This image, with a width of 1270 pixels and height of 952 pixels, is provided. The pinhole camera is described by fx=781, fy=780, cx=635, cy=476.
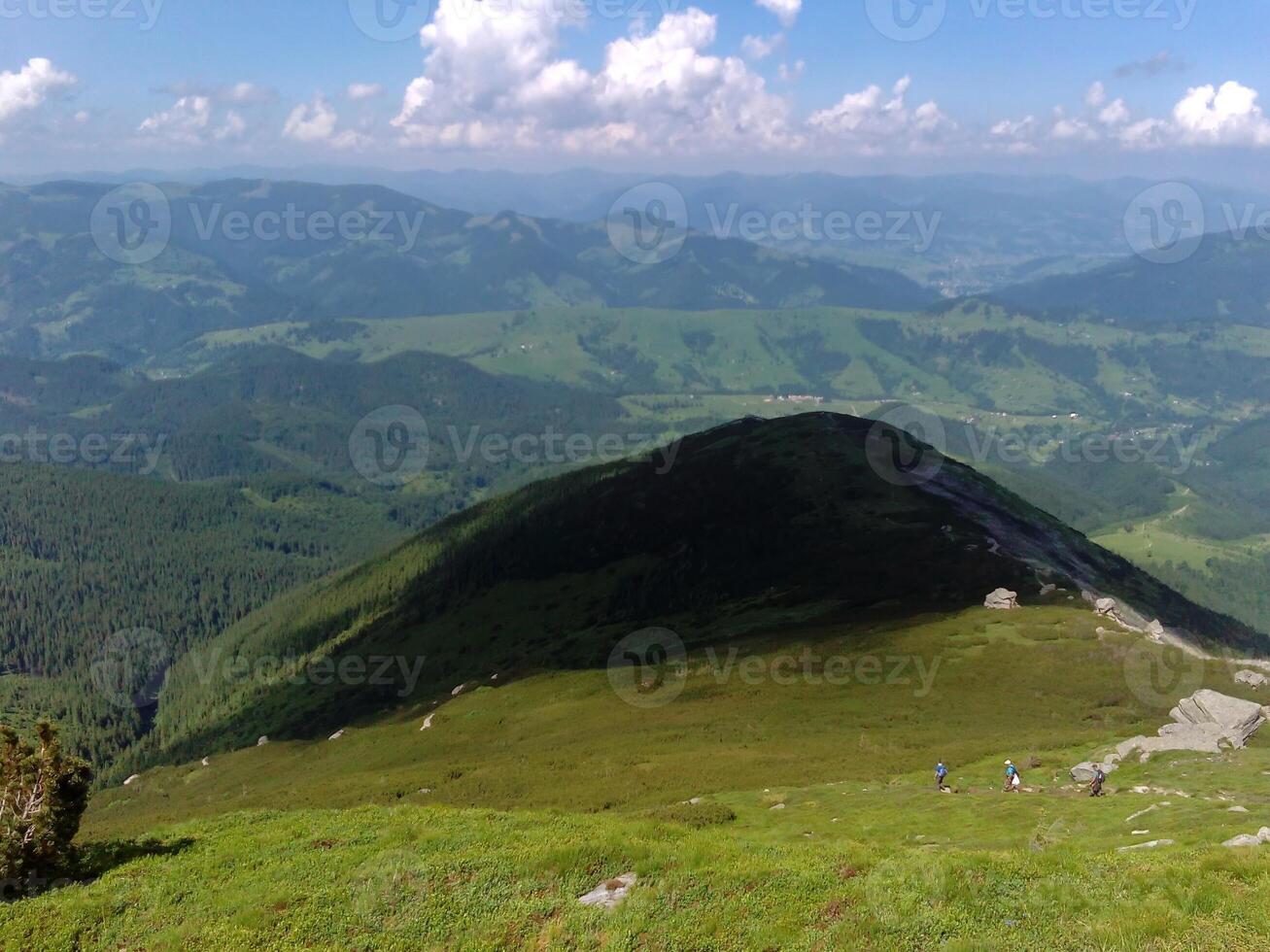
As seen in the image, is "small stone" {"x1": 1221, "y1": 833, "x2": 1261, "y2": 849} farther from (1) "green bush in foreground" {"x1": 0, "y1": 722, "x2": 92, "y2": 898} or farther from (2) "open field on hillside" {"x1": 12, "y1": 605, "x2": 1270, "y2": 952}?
(1) "green bush in foreground" {"x1": 0, "y1": 722, "x2": 92, "y2": 898}

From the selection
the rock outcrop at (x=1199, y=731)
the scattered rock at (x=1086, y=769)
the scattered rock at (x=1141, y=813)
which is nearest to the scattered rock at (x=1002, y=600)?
the rock outcrop at (x=1199, y=731)

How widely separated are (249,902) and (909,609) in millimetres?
99693

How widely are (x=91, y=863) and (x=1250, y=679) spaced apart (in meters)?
97.3

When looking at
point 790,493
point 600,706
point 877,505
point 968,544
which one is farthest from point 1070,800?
point 790,493

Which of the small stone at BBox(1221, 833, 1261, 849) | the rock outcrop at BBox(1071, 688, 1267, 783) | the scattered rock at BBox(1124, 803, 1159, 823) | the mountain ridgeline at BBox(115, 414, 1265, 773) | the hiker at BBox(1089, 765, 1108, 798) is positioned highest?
the small stone at BBox(1221, 833, 1261, 849)

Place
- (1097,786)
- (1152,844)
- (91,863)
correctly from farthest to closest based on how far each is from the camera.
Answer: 1. (1097,786)
2. (91,863)
3. (1152,844)

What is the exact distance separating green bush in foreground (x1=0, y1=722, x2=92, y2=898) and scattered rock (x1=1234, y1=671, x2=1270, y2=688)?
9659 centimetres

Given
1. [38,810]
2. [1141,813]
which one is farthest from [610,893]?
[1141,813]

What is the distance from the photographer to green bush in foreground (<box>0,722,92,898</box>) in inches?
1328

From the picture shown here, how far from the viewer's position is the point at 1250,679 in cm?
7875

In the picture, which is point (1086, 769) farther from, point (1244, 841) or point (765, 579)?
point (765, 579)

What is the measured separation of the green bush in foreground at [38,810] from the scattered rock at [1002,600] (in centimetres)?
10400

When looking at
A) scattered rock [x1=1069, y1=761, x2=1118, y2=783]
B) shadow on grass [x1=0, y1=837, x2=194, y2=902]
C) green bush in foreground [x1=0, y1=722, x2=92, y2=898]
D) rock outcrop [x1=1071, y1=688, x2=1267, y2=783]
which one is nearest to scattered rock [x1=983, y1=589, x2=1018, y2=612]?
rock outcrop [x1=1071, y1=688, x2=1267, y2=783]

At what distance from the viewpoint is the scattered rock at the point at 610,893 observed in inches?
1118
